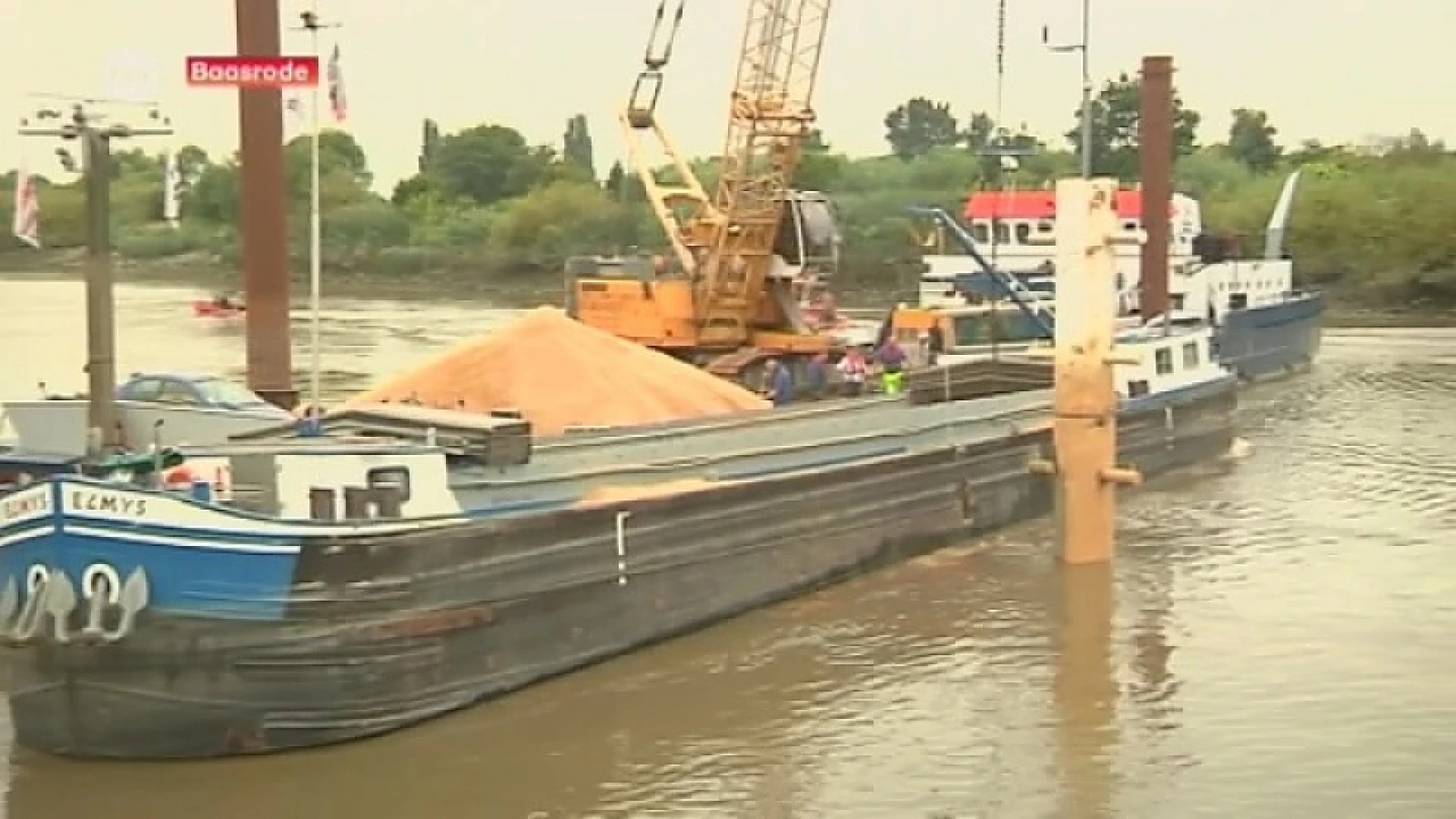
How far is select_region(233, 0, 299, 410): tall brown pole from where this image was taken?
20.7 m

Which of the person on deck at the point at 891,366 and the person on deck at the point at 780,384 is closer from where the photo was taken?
the person on deck at the point at 891,366

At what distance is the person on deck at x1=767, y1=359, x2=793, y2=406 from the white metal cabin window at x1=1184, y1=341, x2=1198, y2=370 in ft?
19.2

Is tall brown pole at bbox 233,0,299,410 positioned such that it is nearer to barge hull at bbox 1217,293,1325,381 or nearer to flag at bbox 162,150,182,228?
flag at bbox 162,150,182,228

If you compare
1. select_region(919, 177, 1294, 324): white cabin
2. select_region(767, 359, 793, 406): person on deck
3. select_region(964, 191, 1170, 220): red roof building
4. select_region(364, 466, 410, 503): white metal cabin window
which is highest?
select_region(964, 191, 1170, 220): red roof building

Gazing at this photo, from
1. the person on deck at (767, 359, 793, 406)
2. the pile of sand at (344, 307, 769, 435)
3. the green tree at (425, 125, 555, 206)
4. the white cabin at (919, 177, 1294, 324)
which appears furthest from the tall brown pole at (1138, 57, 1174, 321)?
the green tree at (425, 125, 555, 206)

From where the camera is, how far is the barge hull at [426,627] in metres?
13.4

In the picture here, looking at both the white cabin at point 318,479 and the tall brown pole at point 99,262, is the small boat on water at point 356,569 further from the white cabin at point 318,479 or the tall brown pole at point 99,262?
the tall brown pole at point 99,262

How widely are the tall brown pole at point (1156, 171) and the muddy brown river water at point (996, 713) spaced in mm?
15916

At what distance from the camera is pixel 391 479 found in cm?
1477

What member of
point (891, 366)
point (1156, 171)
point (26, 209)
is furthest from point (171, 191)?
point (1156, 171)

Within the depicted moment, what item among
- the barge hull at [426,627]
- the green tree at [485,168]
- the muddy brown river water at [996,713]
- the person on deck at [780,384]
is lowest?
the muddy brown river water at [996,713]

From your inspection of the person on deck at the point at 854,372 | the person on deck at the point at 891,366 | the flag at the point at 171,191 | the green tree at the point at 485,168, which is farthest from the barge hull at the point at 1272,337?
the green tree at the point at 485,168

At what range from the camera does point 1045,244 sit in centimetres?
4588

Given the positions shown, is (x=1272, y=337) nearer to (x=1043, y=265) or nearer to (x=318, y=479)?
(x=1043, y=265)
